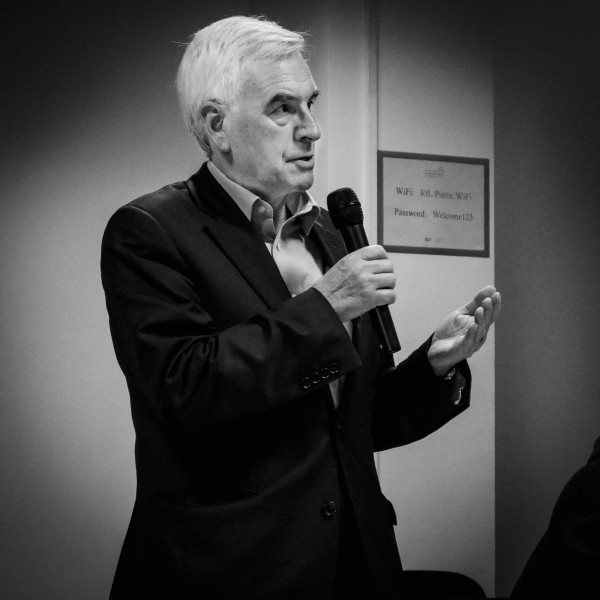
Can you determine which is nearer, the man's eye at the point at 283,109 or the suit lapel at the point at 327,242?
the man's eye at the point at 283,109

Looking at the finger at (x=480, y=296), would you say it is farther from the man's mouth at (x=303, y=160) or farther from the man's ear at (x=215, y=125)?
the man's ear at (x=215, y=125)

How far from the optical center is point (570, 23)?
11.5ft

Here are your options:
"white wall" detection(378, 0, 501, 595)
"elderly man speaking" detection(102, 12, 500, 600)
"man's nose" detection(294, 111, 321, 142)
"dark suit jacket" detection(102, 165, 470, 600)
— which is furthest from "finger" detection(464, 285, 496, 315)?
"white wall" detection(378, 0, 501, 595)

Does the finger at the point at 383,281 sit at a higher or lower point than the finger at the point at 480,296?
higher

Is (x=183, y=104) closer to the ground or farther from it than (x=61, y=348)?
farther from it

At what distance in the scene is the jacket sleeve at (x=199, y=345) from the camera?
1292 millimetres

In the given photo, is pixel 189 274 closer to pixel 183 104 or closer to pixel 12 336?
pixel 183 104

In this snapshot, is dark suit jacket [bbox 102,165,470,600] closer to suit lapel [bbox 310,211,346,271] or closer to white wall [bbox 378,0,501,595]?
suit lapel [bbox 310,211,346,271]

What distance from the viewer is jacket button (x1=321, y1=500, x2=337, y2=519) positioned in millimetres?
1386

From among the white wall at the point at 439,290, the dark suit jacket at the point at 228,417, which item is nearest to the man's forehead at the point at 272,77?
the dark suit jacket at the point at 228,417

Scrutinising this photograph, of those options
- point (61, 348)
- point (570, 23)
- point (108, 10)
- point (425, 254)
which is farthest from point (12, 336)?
point (570, 23)

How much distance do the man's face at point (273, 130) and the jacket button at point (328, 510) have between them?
0.57m

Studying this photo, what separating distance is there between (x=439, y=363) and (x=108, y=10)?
8.51ft

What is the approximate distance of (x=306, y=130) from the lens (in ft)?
5.11
